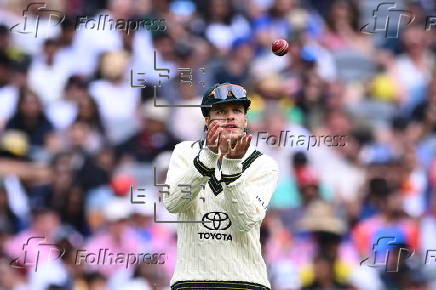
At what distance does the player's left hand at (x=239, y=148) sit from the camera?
7.21m

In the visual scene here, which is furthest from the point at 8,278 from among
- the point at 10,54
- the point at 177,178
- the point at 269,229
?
the point at 177,178

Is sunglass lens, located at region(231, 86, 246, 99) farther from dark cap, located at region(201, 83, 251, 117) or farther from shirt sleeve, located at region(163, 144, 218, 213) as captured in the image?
shirt sleeve, located at region(163, 144, 218, 213)

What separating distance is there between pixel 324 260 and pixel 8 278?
2.89 m

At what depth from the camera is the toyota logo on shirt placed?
7530mm

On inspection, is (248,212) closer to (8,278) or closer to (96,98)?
(8,278)

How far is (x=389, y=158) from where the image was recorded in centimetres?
1355

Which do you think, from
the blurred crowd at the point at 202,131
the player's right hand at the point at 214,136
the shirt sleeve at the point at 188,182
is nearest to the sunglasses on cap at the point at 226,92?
the player's right hand at the point at 214,136

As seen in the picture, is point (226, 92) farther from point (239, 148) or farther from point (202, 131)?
point (202, 131)

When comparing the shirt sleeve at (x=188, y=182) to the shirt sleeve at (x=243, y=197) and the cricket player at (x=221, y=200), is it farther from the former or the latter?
the shirt sleeve at (x=243, y=197)

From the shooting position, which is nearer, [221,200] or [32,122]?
[221,200]

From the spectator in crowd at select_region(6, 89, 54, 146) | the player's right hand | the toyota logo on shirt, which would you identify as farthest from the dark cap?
the spectator in crowd at select_region(6, 89, 54, 146)

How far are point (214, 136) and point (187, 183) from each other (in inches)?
13.9

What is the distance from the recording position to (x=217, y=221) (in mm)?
7539

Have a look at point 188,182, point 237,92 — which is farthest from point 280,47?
point 188,182
